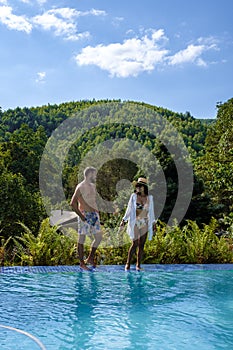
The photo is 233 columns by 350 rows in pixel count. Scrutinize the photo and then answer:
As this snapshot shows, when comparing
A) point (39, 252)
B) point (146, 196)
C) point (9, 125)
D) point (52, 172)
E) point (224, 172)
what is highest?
point (9, 125)

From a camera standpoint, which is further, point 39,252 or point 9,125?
point 9,125

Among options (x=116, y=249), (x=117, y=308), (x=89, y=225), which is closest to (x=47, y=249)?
(x=89, y=225)

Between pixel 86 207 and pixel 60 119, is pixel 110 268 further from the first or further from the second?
pixel 60 119

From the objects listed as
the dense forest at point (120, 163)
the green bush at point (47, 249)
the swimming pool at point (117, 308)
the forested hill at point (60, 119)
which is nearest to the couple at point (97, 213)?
the swimming pool at point (117, 308)

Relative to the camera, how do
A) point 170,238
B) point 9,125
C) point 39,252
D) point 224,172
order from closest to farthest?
point 39,252
point 170,238
point 224,172
point 9,125

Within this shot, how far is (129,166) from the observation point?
23875mm

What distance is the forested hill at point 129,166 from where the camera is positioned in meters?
13.5

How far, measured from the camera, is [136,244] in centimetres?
607

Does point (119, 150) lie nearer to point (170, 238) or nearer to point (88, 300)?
point (170, 238)

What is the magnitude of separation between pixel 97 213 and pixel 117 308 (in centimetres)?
202

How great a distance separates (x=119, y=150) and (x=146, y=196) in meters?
18.5

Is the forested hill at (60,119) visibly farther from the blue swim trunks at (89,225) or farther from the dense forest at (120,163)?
the blue swim trunks at (89,225)

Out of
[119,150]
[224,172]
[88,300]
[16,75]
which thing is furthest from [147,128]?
[88,300]

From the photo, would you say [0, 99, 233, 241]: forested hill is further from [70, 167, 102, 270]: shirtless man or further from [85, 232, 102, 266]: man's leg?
[70, 167, 102, 270]: shirtless man
